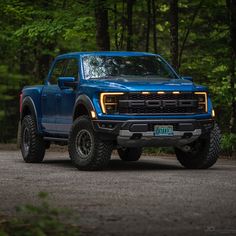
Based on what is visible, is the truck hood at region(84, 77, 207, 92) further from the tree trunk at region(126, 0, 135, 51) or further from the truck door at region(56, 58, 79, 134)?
the tree trunk at region(126, 0, 135, 51)

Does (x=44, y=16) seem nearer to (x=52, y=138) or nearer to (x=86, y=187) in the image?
(x=52, y=138)

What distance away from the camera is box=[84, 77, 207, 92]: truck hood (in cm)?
1352

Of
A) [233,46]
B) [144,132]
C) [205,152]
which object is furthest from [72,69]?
[233,46]

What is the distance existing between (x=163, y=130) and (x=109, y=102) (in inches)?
40.8

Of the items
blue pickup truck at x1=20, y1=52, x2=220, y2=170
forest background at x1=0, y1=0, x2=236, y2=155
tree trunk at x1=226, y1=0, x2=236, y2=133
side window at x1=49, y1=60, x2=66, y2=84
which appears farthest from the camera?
forest background at x1=0, y1=0, x2=236, y2=155

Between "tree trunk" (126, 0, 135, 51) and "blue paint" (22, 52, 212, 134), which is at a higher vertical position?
"tree trunk" (126, 0, 135, 51)

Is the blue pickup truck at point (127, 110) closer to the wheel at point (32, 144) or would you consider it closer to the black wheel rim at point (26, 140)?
the wheel at point (32, 144)

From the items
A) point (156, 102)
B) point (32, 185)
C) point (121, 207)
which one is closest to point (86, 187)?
point (32, 185)

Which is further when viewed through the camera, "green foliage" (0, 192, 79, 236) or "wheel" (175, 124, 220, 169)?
"wheel" (175, 124, 220, 169)

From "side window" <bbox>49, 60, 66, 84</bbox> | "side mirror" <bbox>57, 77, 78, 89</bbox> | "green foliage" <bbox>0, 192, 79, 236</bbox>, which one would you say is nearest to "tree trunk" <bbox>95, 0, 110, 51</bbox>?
"side window" <bbox>49, 60, 66, 84</bbox>

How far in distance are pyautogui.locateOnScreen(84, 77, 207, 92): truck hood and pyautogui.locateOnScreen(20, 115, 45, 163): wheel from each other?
2.52 metres

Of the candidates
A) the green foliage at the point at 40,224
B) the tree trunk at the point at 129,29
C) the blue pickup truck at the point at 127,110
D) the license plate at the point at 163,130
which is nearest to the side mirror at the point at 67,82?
the blue pickup truck at the point at 127,110

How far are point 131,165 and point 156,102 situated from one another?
235cm

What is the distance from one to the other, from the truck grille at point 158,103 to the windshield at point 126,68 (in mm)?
805
